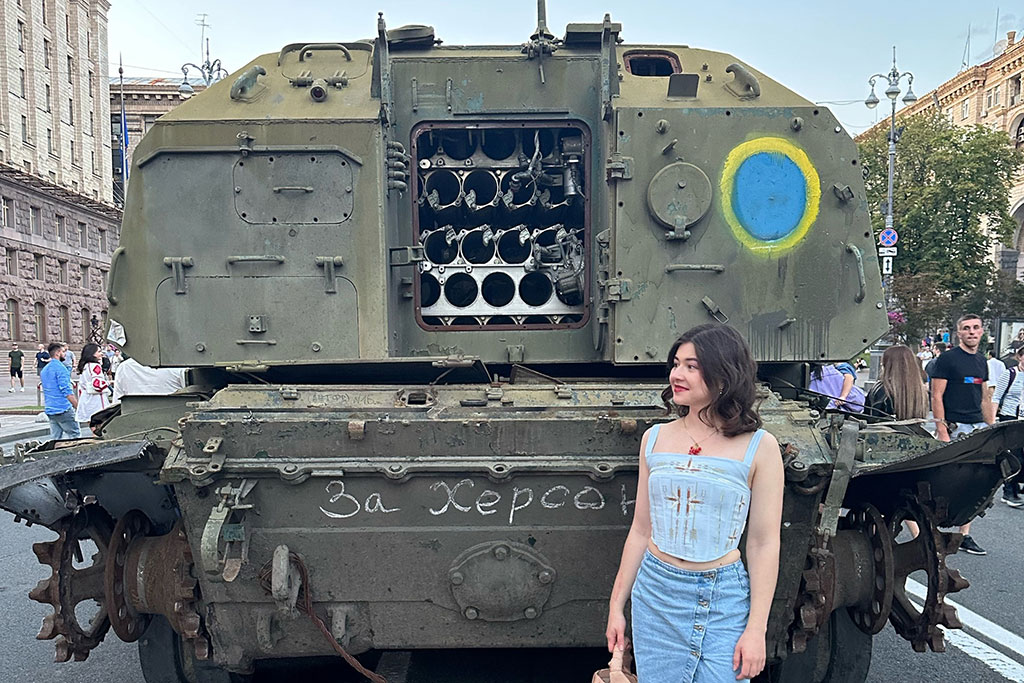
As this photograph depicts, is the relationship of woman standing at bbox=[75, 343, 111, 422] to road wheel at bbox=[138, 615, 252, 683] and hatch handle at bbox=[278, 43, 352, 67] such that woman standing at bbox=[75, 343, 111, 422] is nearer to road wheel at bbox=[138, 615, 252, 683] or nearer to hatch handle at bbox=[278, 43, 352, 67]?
hatch handle at bbox=[278, 43, 352, 67]

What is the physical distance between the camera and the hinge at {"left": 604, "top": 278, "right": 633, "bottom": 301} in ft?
13.4

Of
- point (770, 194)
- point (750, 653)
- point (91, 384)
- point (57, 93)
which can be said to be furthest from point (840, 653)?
point (57, 93)

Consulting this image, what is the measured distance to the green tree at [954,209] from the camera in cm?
3036

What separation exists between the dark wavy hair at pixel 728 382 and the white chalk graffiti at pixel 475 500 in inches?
26.3

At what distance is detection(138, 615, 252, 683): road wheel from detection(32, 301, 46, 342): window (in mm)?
37186

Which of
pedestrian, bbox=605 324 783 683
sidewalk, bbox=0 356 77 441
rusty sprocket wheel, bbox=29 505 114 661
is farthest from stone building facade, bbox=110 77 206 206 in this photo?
pedestrian, bbox=605 324 783 683

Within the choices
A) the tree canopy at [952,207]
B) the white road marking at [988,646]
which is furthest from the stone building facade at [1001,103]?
the white road marking at [988,646]

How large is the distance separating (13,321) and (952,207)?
117 ft

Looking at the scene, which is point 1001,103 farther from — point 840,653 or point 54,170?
point 840,653

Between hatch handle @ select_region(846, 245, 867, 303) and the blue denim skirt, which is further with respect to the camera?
hatch handle @ select_region(846, 245, 867, 303)

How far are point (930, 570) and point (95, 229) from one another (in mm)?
43918

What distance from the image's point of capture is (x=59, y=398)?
10727 millimetres

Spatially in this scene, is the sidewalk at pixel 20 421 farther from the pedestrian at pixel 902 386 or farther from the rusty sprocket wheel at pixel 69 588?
the pedestrian at pixel 902 386

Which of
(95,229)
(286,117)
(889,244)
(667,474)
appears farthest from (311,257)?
(95,229)
